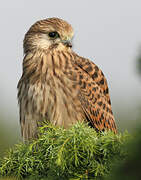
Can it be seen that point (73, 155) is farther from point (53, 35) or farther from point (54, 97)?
point (53, 35)

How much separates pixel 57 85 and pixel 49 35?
123 centimetres

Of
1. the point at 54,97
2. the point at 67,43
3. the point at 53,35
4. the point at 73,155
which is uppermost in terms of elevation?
the point at 53,35

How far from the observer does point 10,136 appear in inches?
388

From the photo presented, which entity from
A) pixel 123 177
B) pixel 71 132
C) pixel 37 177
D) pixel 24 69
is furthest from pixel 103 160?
pixel 24 69

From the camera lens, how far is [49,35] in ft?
18.8

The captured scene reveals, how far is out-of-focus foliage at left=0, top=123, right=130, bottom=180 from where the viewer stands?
2.45 metres

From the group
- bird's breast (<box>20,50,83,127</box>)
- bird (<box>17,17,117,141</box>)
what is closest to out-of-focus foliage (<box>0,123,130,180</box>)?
bird (<box>17,17,117,141</box>)

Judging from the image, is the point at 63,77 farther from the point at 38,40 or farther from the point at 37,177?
the point at 37,177

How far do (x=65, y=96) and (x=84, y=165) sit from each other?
2.42 metres

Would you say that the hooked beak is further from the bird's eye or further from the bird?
the bird's eye

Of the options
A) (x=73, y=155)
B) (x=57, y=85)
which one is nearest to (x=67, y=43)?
(x=57, y=85)

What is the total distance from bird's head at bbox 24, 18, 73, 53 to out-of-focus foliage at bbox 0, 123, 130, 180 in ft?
9.75

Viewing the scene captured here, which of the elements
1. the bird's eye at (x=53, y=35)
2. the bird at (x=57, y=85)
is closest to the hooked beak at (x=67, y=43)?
the bird at (x=57, y=85)

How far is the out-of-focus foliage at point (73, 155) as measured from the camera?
2.45 meters
